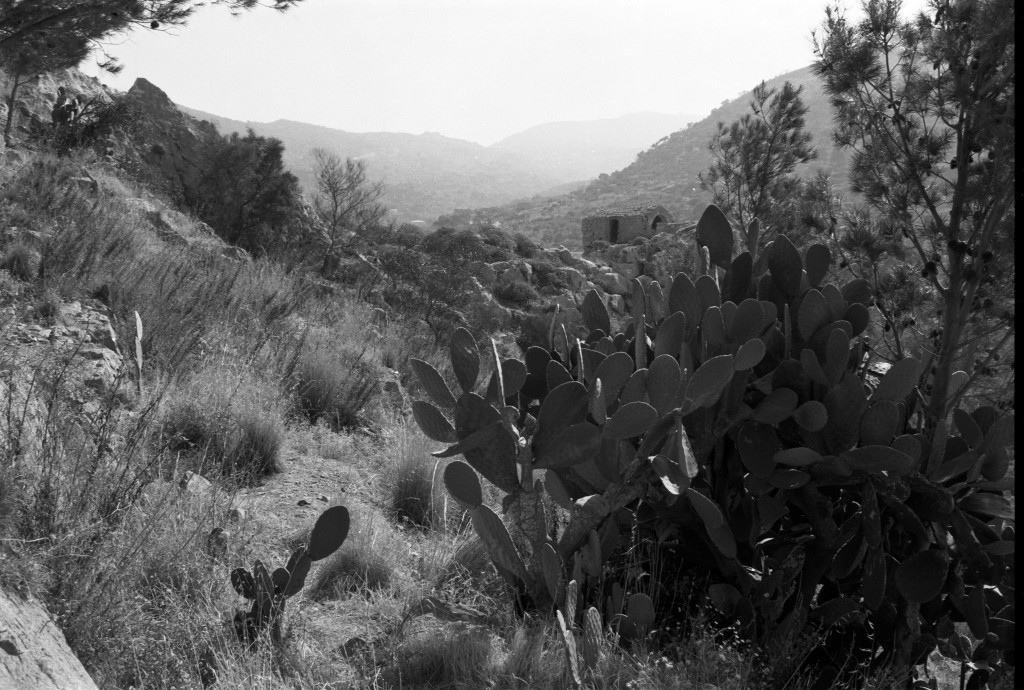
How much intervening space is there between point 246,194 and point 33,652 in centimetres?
1613

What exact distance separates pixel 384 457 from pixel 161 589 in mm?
1819

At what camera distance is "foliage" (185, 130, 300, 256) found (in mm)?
15781

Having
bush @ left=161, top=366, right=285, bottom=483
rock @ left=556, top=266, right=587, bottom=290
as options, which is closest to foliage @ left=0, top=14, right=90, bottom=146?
bush @ left=161, top=366, right=285, bottom=483

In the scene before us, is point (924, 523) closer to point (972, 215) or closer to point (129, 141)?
point (972, 215)

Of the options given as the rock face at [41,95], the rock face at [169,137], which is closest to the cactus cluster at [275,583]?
the rock face at [41,95]

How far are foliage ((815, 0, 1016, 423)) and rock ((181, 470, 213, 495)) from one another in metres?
3.78

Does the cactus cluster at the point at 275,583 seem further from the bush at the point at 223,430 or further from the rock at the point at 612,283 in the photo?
the rock at the point at 612,283

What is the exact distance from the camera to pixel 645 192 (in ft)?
224

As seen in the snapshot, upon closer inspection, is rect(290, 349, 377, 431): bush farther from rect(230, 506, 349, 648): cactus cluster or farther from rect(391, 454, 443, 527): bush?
rect(230, 506, 349, 648): cactus cluster

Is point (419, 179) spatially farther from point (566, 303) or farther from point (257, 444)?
point (257, 444)

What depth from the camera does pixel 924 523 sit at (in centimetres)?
231

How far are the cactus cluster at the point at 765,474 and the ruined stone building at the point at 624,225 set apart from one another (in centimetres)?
2671

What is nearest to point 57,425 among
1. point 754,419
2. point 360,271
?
point 754,419

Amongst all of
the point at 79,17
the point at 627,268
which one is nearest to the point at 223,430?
the point at 79,17
